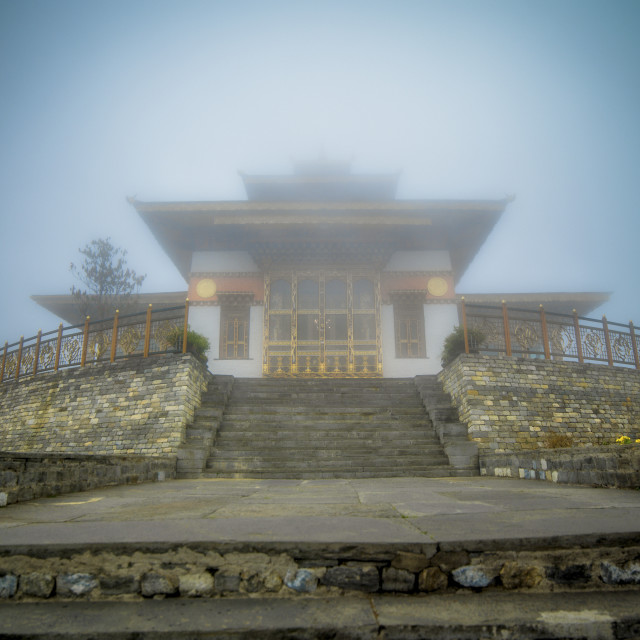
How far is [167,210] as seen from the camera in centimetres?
1421

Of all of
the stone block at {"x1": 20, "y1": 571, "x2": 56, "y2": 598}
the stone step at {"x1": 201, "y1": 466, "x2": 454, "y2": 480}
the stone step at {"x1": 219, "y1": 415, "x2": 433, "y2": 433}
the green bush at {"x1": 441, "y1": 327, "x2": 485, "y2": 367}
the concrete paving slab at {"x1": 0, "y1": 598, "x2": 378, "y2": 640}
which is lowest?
the stone step at {"x1": 201, "y1": 466, "x2": 454, "y2": 480}

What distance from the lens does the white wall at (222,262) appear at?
15.0m

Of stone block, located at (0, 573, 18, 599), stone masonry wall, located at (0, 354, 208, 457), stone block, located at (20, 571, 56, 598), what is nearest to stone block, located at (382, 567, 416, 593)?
stone block, located at (20, 571, 56, 598)

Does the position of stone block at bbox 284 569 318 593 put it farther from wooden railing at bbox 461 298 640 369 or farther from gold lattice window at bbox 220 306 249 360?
gold lattice window at bbox 220 306 249 360

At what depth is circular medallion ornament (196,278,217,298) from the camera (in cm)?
1476

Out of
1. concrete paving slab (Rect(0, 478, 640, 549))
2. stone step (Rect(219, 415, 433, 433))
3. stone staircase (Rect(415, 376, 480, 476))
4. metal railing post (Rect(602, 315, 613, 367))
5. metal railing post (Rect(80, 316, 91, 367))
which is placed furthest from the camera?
metal railing post (Rect(80, 316, 91, 367))

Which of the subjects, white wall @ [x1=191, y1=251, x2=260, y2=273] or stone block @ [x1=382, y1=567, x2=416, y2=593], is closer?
stone block @ [x1=382, y1=567, x2=416, y2=593]

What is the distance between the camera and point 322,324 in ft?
45.5

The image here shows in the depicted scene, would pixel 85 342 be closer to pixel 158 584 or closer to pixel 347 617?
pixel 158 584

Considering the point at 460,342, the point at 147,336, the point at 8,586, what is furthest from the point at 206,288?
the point at 8,586

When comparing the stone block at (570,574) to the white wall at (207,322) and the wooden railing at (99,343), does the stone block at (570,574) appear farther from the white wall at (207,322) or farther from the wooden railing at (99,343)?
the white wall at (207,322)

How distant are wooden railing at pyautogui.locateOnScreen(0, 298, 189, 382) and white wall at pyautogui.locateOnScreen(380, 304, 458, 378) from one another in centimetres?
604

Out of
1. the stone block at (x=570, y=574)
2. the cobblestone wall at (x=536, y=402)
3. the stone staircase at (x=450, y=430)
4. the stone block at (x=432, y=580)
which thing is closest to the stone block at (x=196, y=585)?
the stone block at (x=432, y=580)

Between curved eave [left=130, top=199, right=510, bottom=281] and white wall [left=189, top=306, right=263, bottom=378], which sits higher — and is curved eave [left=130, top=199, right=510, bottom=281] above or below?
above
